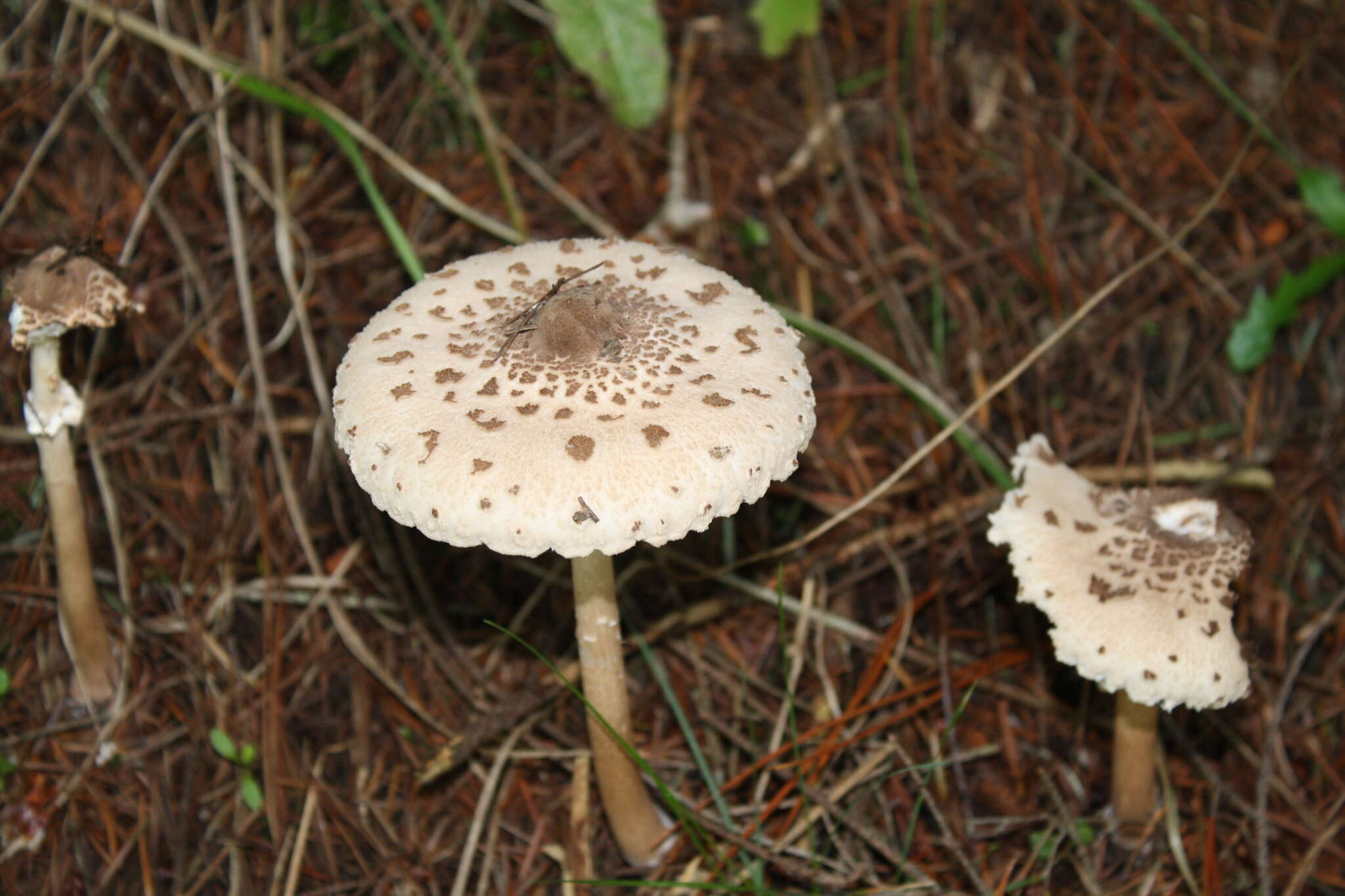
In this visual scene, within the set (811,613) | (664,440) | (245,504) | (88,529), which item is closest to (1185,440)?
(811,613)

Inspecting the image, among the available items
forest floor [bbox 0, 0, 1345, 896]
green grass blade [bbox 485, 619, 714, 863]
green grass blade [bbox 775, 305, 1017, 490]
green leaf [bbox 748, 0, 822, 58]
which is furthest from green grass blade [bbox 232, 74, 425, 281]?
green leaf [bbox 748, 0, 822, 58]

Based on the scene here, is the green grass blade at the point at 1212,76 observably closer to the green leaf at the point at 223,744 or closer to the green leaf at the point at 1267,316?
the green leaf at the point at 1267,316

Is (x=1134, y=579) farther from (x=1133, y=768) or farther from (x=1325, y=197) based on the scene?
(x=1325, y=197)

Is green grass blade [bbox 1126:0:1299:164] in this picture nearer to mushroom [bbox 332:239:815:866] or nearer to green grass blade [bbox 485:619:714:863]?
mushroom [bbox 332:239:815:866]

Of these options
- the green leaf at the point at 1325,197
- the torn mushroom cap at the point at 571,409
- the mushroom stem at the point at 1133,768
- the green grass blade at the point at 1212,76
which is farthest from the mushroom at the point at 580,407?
the green grass blade at the point at 1212,76

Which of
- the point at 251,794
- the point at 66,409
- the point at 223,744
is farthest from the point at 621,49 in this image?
the point at 251,794
